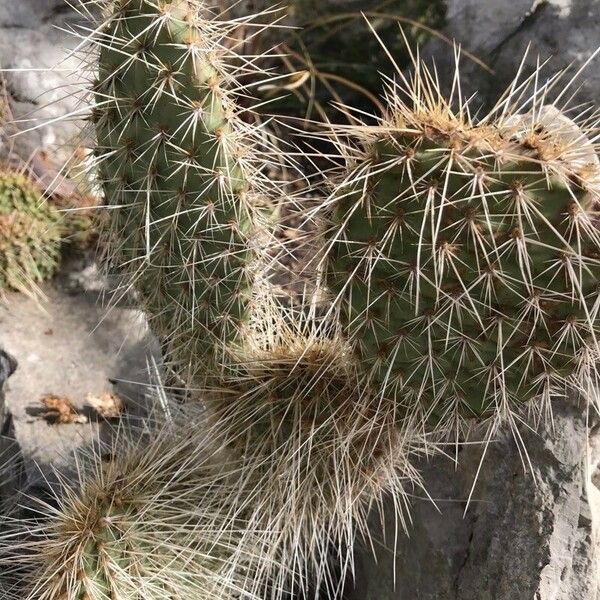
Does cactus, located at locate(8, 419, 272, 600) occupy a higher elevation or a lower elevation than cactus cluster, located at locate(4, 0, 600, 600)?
lower

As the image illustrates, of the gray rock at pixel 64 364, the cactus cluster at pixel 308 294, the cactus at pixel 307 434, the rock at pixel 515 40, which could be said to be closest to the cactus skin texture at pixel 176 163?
the cactus cluster at pixel 308 294

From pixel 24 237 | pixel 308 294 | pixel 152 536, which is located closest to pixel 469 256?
pixel 308 294

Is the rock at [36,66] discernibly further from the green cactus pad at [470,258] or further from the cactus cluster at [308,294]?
the green cactus pad at [470,258]

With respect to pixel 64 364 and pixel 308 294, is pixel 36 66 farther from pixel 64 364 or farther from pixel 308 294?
pixel 308 294

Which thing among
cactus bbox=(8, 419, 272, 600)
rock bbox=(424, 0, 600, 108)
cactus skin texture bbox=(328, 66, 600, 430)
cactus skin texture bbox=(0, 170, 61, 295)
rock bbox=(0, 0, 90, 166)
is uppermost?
rock bbox=(424, 0, 600, 108)

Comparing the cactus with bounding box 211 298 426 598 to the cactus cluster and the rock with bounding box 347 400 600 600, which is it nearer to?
the cactus cluster

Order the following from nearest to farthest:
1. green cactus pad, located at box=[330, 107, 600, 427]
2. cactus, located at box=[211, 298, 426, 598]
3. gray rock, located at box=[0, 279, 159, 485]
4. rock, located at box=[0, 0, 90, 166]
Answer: green cactus pad, located at box=[330, 107, 600, 427] < cactus, located at box=[211, 298, 426, 598] < gray rock, located at box=[0, 279, 159, 485] < rock, located at box=[0, 0, 90, 166]

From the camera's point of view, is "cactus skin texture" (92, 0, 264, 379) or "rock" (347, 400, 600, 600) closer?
"cactus skin texture" (92, 0, 264, 379)

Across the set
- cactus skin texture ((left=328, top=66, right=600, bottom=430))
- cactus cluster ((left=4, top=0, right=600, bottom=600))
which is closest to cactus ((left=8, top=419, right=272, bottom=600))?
cactus cluster ((left=4, top=0, right=600, bottom=600))
